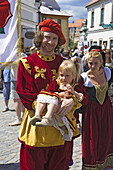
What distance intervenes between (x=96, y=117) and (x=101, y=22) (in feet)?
110

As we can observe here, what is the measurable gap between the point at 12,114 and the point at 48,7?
42697 millimetres

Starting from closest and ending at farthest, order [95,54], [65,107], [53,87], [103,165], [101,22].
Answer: [65,107] < [53,87] < [95,54] < [103,165] < [101,22]

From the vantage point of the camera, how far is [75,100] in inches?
97.5

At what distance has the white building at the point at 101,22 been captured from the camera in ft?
107

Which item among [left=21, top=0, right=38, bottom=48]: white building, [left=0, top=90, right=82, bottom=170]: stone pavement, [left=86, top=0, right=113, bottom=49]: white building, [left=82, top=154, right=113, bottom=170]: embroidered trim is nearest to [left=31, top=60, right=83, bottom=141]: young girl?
[left=82, top=154, right=113, bottom=170]: embroidered trim

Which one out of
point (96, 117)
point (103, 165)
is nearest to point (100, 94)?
point (96, 117)

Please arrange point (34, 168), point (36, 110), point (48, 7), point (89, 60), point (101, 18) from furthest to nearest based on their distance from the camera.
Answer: point (48, 7) < point (101, 18) < point (89, 60) < point (34, 168) < point (36, 110)

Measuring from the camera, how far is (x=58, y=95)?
2367 mm

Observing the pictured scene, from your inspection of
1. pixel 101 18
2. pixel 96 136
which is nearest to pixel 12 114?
pixel 96 136

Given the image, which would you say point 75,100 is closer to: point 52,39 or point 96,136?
point 52,39

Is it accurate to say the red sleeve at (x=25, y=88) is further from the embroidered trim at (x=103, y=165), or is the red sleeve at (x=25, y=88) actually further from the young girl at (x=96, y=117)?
the embroidered trim at (x=103, y=165)

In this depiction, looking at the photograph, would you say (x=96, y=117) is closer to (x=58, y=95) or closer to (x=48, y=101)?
(x=58, y=95)

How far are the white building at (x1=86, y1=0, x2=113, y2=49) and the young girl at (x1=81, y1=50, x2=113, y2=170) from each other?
29444 mm

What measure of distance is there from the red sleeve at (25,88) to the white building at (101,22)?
30630 millimetres
